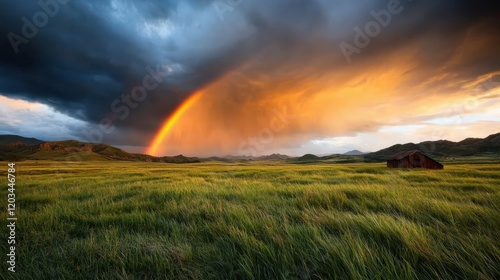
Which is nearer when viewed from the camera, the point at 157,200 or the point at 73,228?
the point at 73,228

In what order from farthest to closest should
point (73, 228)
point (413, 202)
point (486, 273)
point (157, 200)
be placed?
point (157, 200)
point (413, 202)
point (73, 228)
point (486, 273)

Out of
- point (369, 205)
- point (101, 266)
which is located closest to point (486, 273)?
point (369, 205)

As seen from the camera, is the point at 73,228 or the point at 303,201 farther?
the point at 303,201

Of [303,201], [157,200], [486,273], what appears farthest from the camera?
[157,200]

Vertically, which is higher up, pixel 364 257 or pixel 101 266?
pixel 364 257

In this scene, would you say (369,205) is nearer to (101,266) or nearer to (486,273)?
→ (486,273)

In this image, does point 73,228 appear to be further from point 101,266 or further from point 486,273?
point 486,273

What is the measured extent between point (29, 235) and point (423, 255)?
5.79m

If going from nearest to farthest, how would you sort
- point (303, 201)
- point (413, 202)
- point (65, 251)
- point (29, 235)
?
point (65, 251) < point (29, 235) < point (413, 202) < point (303, 201)

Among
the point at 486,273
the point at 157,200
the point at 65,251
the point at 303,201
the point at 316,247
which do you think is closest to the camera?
the point at 486,273

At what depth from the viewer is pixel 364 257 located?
2164mm

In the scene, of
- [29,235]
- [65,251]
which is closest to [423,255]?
[65,251]

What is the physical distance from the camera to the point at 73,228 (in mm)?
3836

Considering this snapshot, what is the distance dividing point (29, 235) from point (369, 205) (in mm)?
6943
